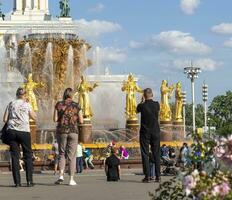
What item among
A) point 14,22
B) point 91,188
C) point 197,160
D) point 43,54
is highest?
point 14,22

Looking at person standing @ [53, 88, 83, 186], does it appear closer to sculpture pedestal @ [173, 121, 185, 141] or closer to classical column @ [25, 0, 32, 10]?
sculpture pedestal @ [173, 121, 185, 141]

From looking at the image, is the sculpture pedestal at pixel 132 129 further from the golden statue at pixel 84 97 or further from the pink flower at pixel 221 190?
the pink flower at pixel 221 190

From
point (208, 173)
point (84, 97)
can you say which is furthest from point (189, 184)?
point (84, 97)

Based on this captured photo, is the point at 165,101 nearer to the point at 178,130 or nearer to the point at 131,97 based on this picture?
the point at 178,130

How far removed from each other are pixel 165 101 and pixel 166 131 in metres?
2.41

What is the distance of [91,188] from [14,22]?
8390cm

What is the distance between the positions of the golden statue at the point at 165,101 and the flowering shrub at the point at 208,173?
31.2m

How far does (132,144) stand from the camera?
28.8 metres

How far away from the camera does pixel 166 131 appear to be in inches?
1393

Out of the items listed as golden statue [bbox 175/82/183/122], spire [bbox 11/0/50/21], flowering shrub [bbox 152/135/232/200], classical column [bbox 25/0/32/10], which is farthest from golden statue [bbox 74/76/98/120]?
classical column [bbox 25/0/32/10]

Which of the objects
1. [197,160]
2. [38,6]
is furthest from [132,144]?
[38,6]

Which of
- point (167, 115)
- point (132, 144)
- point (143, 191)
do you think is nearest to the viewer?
point (143, 191)

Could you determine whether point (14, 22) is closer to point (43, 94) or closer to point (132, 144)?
point (43, 94)

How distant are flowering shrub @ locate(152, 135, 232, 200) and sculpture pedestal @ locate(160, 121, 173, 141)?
29001 millimetres
